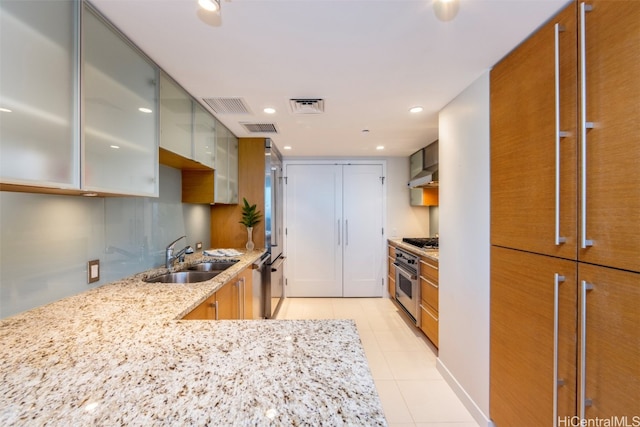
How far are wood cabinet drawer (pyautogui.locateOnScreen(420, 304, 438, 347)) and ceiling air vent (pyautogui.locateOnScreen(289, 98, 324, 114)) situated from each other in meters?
2.18

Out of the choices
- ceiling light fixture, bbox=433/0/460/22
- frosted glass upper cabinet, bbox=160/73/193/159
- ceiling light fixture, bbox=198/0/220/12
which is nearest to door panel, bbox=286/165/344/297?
frosted glass upper cabinet, bbox=160/73/193/159

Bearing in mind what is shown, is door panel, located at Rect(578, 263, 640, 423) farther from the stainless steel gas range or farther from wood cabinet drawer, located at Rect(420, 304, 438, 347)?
the stainless steel gas range

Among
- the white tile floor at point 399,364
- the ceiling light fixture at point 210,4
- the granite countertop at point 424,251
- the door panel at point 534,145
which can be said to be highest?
the ceiling light fixture at point 210,4

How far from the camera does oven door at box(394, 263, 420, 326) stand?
2.86m

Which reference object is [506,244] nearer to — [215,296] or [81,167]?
[215,296]

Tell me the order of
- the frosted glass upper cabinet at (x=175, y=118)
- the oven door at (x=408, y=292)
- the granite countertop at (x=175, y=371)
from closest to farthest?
the granite countertop at (x=175, y=371)
the frosted glass upper cabinet at (x=175, y=118)
the oven door at (x=408, y=292)

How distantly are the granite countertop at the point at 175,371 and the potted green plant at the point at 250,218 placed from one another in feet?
6.14

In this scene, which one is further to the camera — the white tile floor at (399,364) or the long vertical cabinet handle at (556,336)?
the white tile floor at (399,364)

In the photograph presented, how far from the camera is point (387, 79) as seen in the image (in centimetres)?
170

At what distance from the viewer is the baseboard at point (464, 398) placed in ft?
5.34

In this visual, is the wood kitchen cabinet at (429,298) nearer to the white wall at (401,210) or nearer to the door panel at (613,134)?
the white wall at (401,210)

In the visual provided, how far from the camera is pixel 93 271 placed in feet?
4.91

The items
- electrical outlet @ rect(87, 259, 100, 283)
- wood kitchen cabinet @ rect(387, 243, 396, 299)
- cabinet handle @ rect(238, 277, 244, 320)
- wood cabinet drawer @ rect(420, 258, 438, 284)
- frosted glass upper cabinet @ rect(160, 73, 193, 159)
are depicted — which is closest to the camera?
electrical outlet @ rect(87, 259, 100, 283)

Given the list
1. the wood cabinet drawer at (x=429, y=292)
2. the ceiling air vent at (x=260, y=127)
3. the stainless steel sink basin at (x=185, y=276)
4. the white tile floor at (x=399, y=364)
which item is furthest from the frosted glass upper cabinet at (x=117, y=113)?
the wood cabinet drawer at (x=429, y=292)
